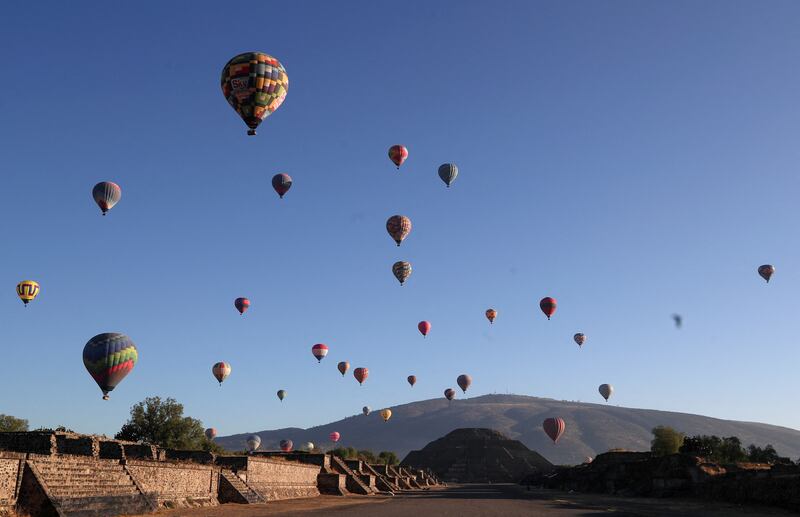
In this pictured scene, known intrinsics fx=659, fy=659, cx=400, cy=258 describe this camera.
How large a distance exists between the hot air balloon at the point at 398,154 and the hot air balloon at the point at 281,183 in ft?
37.8

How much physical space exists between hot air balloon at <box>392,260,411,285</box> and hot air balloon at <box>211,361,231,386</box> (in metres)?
25.7

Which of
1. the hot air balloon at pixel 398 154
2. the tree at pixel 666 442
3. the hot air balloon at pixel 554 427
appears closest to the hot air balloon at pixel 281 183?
the hot air balloon at pixel 398 154

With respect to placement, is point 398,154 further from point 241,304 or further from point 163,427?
point 163,427

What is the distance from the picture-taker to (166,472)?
115ft

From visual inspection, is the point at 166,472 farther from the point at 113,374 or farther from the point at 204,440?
the point at 204,440

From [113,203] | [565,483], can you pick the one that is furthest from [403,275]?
[565,483]

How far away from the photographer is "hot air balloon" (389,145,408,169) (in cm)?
6944

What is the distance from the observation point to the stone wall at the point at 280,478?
47031 mm

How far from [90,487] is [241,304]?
51.5 meters

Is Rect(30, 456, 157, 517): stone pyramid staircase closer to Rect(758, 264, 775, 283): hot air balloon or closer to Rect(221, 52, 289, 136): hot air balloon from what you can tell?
Rect(221, 52, 289, 136): hot air balloon

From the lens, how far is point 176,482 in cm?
3591

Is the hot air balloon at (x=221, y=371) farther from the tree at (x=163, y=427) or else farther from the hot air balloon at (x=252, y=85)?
the hot air balloon at (x=252, y=85)

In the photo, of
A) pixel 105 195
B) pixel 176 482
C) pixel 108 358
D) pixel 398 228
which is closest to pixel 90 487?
pixel 176 482

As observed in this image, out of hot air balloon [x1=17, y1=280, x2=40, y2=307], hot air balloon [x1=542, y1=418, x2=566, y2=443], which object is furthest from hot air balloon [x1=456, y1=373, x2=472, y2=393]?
hot air balloon [x1=17, y1=280, x2=40, y2=307]
